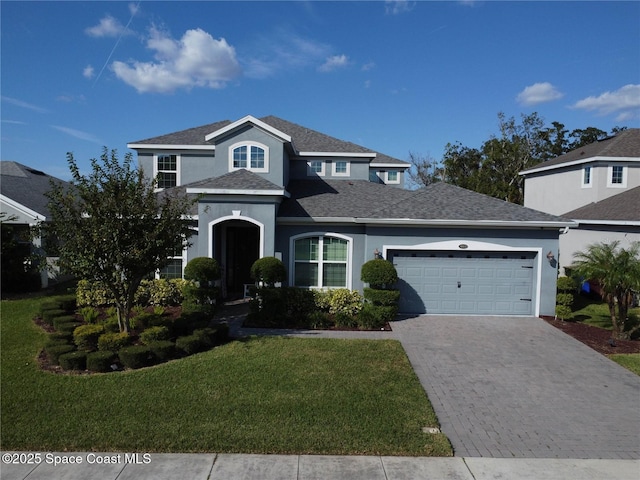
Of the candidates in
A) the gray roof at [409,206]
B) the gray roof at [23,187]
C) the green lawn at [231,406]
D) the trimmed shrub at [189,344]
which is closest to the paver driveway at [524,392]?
the green lawn at [231,406]

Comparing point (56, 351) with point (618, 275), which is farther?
point (618, 275)

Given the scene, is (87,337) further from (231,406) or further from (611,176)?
(611,176)

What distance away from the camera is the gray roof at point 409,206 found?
45.4ft

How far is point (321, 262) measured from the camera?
1480 centimetres

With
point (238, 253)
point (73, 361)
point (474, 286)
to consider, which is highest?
point (238, 253)

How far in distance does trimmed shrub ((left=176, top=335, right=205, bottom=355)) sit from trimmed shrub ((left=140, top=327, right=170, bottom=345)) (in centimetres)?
36

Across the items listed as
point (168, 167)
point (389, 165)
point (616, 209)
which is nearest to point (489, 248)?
point (616, 209)

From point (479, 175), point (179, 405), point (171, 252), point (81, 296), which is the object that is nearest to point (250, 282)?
point (81, 296)

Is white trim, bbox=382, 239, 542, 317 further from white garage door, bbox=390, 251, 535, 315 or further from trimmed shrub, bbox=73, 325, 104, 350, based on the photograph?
trimmed shrub, bbox=73, 325, 104, 350

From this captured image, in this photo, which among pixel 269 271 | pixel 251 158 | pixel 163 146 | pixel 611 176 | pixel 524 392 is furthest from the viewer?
pixel 611 176

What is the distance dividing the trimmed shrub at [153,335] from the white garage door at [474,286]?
7.63m

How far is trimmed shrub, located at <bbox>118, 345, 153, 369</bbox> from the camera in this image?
8484 mm

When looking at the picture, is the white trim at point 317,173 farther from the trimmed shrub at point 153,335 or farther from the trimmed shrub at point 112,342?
the trimmed shrub at point 112,342

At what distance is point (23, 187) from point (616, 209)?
89.8 feet
